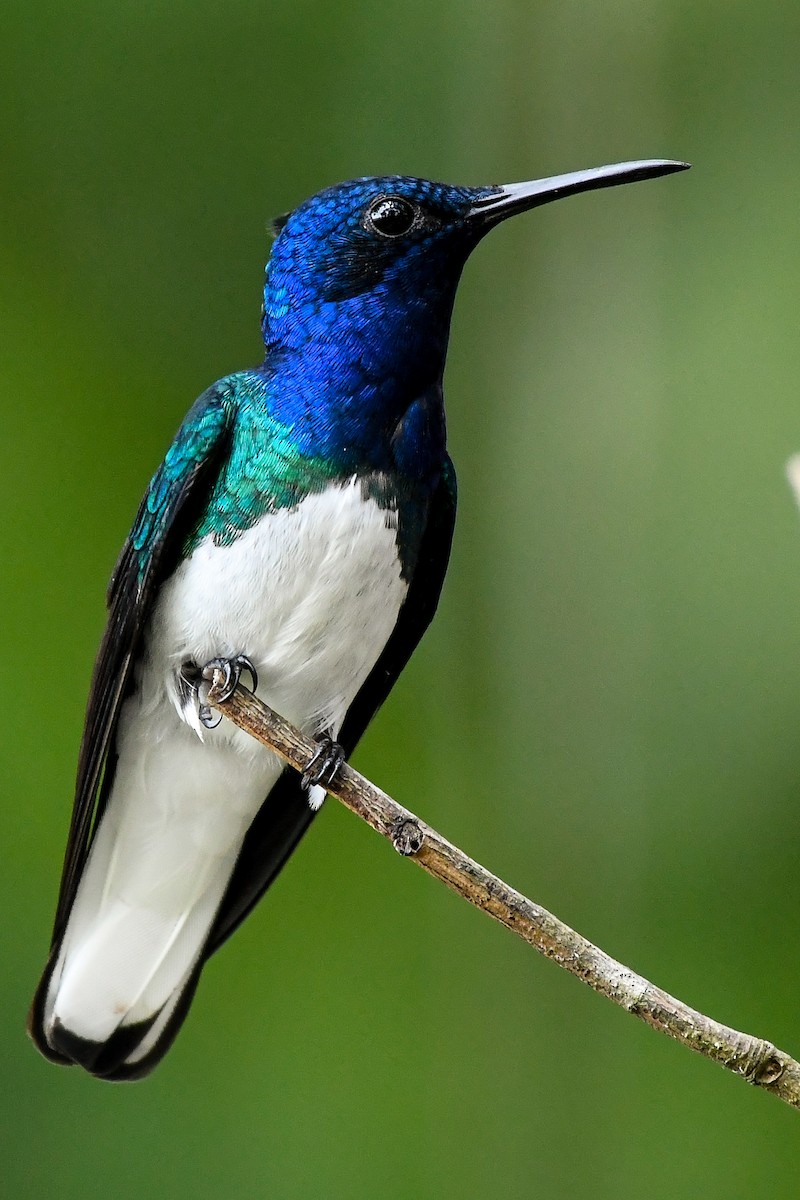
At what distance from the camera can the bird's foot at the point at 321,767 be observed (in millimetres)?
898

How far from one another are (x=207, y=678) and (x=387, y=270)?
0.35m

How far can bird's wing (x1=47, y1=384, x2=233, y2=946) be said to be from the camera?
94 centimetres

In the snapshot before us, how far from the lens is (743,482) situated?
1656 millimetres

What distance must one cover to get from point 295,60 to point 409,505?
121 cm

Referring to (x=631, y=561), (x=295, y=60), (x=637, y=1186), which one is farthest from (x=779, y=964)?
(x=295, y=60)

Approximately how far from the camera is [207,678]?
957 millimetres

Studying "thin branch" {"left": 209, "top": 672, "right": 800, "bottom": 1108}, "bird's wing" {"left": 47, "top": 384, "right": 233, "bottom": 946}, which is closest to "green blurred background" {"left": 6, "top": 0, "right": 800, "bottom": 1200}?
"bird's wing" {"left": 47, "top": 384, "right": 233, "bottom": 946}

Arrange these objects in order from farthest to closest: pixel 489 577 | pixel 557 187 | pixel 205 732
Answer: pixel 489 577 < pixel 205 732 < pixel 557 187

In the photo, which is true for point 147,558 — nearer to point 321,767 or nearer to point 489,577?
point 321,767

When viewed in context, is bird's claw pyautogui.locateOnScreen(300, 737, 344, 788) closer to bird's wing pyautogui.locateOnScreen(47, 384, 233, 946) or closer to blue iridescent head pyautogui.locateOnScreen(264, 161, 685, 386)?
bird's wing pyautogui.locateOnScreen(47, 384, 233, 946)

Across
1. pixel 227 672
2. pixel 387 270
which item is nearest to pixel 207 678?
pixel 227 672

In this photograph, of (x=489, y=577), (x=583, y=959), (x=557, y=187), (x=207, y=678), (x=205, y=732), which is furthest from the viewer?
(x=489, y=577)

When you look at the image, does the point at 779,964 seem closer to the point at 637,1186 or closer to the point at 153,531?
the point at 637,1186

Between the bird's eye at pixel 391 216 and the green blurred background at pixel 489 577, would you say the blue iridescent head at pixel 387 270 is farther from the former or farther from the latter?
the green blurred background at pixel 489 577
